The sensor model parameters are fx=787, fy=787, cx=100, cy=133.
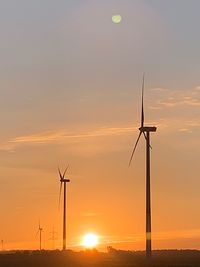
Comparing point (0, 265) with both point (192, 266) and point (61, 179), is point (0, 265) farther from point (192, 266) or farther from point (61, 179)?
point (61, 179)

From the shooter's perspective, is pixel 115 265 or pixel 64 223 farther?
pixel 64 223

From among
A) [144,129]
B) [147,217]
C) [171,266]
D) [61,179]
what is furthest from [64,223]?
[171,266]

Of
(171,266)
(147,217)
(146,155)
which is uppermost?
(146,155)

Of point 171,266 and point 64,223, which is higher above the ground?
point 64,223

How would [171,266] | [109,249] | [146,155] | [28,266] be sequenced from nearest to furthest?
[171,266], [28,266], [146,155], [109,249]

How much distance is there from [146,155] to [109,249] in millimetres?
94228

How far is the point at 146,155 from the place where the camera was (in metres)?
92.6

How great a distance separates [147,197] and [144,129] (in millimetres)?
12796

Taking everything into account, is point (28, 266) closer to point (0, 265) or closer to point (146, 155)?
point (0, 265)

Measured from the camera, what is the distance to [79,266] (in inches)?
3219

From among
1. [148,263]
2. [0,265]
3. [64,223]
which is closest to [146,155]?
[148,263]

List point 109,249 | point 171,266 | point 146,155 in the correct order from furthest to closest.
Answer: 1. point 109,249
2. point 146,155
3. point 171,266

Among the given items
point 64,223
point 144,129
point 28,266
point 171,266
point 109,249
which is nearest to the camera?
point 171,266

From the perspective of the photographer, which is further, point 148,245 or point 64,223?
point 64,223
